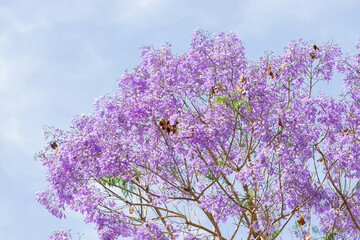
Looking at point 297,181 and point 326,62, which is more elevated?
point 326,62

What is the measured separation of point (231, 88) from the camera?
11.6 m

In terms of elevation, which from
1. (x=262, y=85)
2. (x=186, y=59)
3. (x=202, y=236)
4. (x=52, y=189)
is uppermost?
(x=186, y=59)

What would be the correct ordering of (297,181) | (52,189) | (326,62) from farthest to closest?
1. (326,62)
2. (52,189)
3. (297,181)

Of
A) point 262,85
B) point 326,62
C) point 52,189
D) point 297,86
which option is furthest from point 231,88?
point 52,189

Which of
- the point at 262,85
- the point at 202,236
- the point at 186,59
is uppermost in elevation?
the point at 186,59

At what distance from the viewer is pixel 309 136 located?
1093 centimetres

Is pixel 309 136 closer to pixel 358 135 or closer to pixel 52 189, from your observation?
pixel 358 135

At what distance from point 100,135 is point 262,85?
12.0ft

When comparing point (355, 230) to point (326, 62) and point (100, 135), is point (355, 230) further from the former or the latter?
point (100, 135)

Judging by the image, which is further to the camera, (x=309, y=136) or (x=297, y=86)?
(x=297, y=86)

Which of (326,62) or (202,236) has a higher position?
(326,62)

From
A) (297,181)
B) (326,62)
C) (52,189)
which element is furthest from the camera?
(326,62)

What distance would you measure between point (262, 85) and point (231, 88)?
0.72m

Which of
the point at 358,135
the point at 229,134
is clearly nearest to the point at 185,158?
the point at 229,134
